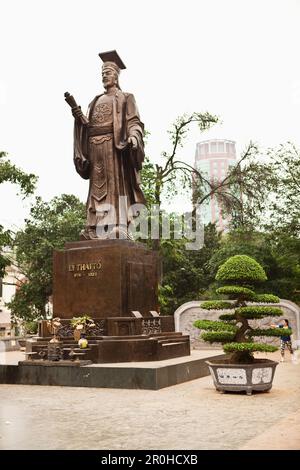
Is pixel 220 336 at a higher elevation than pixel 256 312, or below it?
below

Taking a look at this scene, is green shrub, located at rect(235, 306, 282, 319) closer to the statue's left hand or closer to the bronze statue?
the bronze statue

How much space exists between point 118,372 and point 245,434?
151 inches

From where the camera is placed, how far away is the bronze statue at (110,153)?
10977 millimetres

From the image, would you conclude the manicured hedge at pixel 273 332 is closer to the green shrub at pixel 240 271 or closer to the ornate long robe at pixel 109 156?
the green shrub at pixel 240 271

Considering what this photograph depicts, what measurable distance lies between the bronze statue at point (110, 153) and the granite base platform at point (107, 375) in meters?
2.92

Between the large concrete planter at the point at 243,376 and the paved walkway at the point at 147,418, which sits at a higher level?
the large concrete planter at the point at 243,376

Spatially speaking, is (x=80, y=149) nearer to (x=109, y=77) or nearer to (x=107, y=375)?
(x=109, y=77)

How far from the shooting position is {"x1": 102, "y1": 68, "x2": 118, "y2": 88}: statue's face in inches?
450

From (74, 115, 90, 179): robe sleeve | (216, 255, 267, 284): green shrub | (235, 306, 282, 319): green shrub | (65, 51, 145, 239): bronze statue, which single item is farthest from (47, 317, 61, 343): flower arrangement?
(74, 115, 90, 179): robe sleeve

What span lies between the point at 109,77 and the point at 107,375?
20.5 ft

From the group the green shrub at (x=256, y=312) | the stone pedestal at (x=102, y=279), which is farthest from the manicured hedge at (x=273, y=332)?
the stone pedestal at (x=102, y=279)

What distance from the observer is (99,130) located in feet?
36.9

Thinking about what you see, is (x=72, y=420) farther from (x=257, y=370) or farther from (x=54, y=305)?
(x=54, y=305)

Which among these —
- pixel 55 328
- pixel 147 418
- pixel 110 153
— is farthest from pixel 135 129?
pixel 147 418
